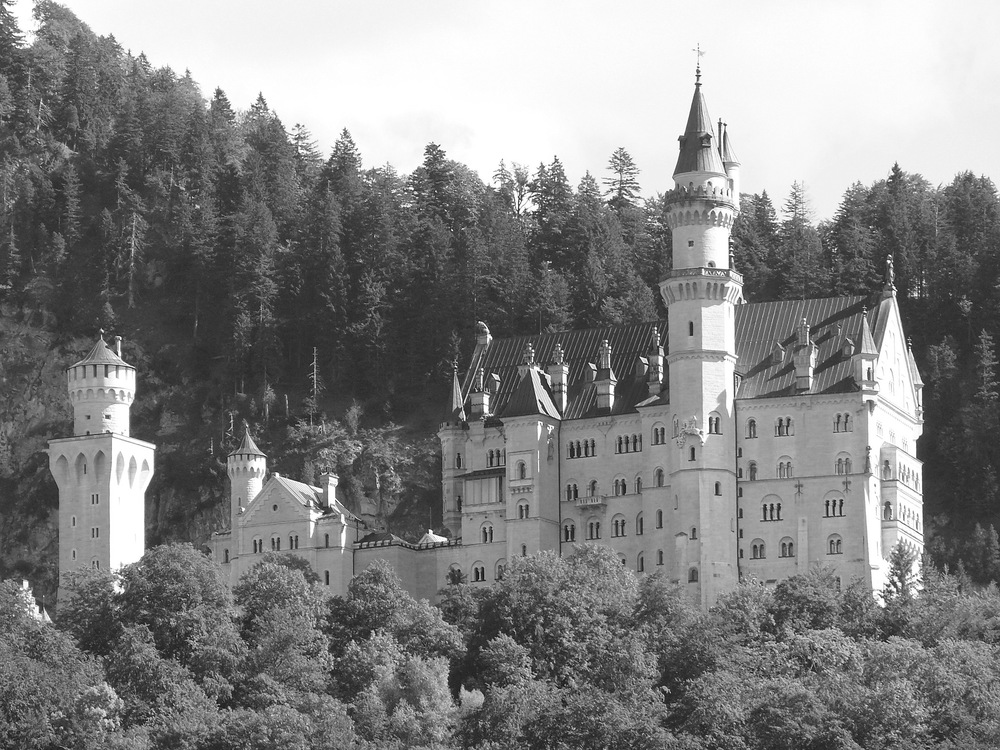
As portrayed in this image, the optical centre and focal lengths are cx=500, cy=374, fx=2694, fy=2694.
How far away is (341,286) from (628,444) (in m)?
33.5

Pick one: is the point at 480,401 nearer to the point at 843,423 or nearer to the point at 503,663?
the point at 843,423

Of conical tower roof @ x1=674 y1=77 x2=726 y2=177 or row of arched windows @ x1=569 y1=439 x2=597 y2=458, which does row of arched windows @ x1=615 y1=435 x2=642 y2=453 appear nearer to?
row of arched windows @ x1=569 y1=439 x2=597 y2=458

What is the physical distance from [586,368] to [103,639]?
28770 mm

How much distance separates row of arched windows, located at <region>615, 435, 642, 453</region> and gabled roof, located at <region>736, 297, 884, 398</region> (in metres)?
5.22

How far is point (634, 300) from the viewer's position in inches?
5551

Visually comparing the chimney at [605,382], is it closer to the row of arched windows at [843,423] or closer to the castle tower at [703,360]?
the castle tower at [703,360]

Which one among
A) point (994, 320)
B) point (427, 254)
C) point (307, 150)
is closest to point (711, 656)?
point (994, 320)

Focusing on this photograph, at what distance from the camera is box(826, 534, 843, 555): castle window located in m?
111

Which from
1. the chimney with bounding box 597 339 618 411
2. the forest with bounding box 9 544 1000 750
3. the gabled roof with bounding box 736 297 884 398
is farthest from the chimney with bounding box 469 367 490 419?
the forest with bounding box 9 544 1000 750

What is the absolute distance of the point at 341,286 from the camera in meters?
146

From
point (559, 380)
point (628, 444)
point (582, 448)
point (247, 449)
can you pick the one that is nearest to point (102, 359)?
point (247, 449)

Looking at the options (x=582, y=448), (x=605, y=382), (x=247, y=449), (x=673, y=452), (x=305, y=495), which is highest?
(x=605, y=382)

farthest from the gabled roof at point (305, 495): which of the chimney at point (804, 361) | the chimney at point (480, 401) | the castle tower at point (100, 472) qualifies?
the chimney at point (804, 361)

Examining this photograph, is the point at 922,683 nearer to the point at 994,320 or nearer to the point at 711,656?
the point at 711,656
